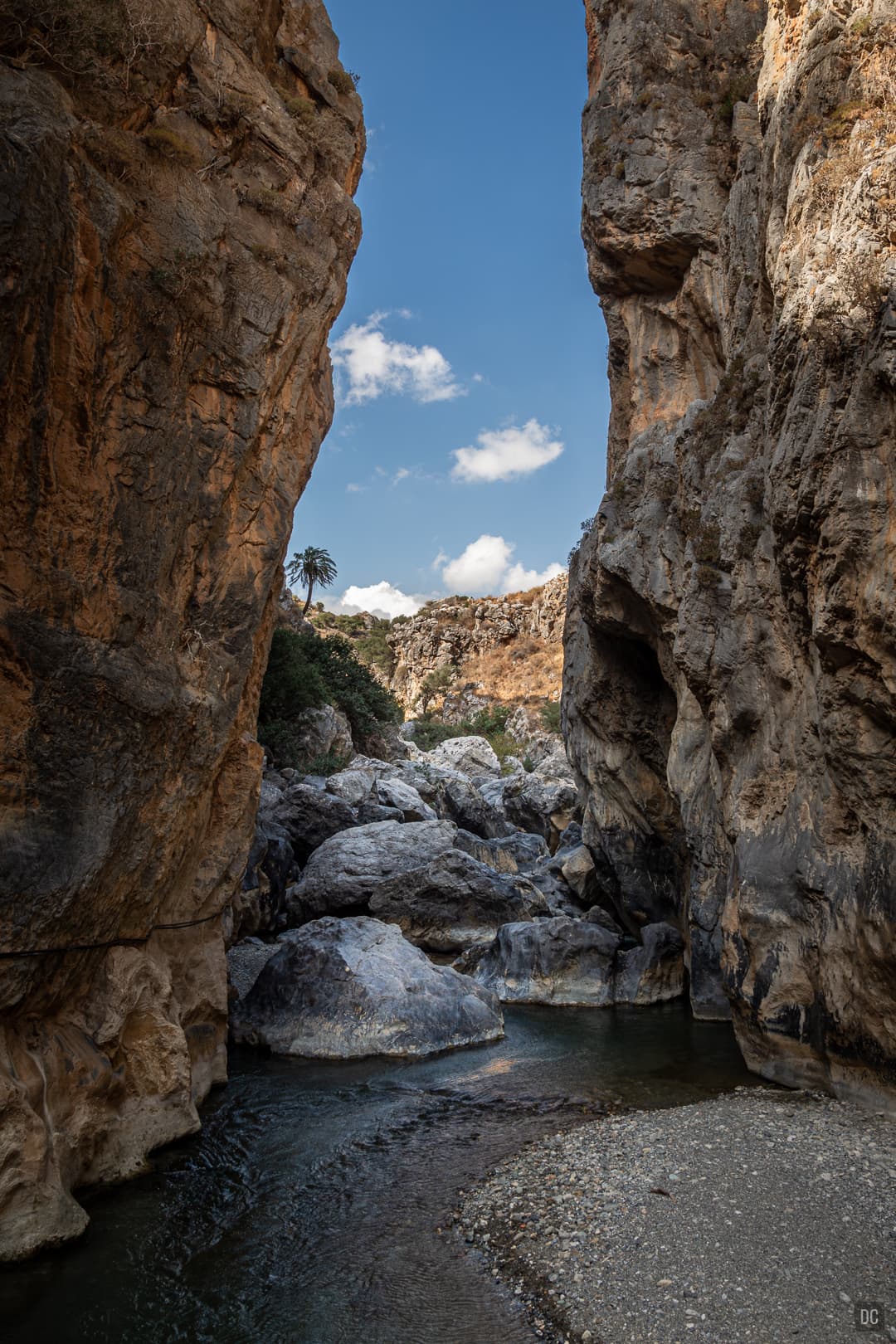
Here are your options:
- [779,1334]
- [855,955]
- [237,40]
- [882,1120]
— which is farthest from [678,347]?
[779,1334]

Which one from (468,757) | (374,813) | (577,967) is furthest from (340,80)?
(468,757)

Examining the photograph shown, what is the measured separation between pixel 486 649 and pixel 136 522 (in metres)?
94.0

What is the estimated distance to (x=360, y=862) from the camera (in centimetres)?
2408

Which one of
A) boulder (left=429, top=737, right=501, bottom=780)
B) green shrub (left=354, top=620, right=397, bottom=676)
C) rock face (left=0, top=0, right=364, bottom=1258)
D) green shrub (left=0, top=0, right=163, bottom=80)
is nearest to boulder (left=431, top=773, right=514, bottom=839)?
boulder (left=429, top=737, right=501, bottom=780)

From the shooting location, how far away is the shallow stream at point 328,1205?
724 centimetres

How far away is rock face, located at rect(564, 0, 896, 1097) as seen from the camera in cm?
1088

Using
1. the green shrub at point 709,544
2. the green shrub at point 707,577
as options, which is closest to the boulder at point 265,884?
the green shrub at point 707,577

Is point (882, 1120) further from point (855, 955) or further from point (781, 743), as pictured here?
point (781, 743)

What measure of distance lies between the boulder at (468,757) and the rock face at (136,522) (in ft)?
163

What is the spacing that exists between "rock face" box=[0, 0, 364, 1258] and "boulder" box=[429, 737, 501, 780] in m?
49.7

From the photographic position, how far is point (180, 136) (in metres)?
12.0

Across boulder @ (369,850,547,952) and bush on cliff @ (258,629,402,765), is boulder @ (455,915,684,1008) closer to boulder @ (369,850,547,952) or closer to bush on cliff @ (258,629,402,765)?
boulder @ (369,850,547,952)

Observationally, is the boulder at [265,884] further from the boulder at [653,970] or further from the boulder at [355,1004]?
the boulder at [653,970]

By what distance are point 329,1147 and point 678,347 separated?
74.0ft
